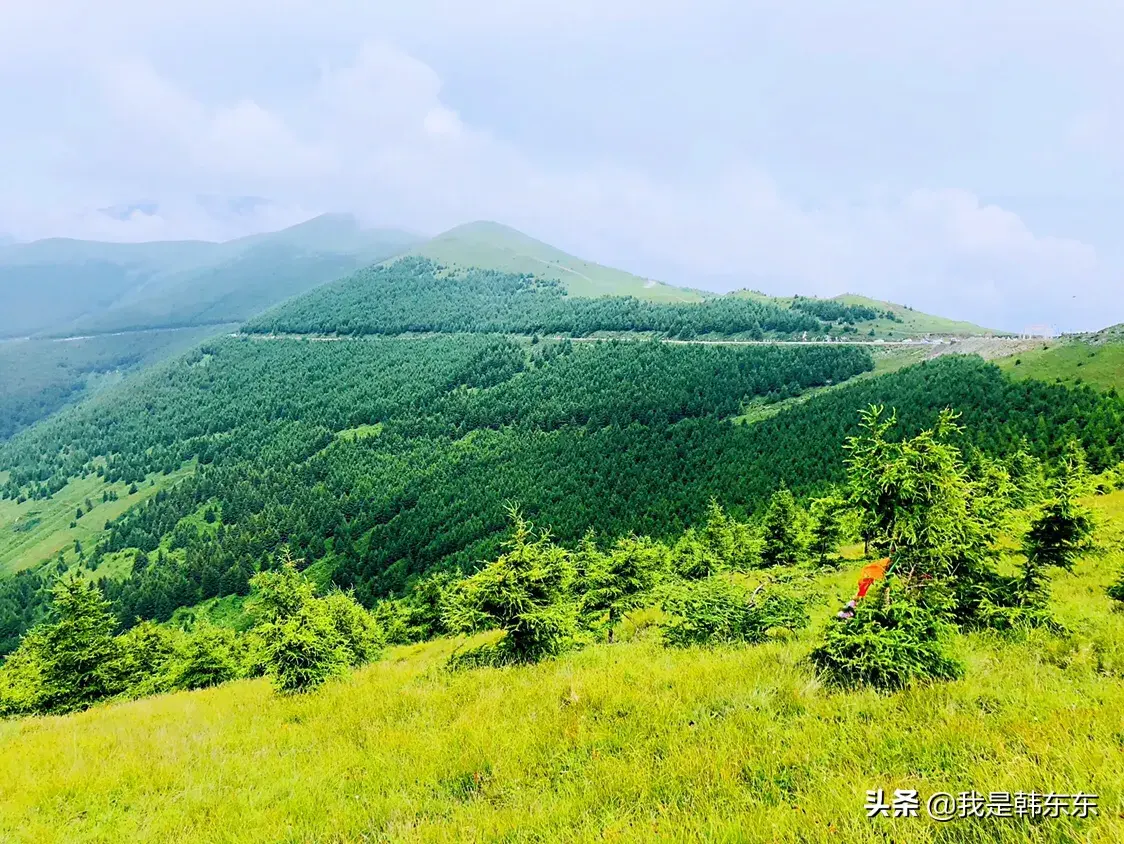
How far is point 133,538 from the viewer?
160375 millimetres

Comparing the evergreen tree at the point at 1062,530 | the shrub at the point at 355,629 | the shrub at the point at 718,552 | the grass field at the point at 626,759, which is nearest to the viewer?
the grass field at the point at 626,759

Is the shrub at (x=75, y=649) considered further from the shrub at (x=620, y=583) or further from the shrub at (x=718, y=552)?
the shrub at (x=718, y=552)

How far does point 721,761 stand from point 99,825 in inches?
313

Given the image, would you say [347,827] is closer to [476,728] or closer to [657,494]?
[476,728]

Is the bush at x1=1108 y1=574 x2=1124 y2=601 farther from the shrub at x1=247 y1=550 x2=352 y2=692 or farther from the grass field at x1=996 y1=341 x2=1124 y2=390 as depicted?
the grass field at x1=996 y1=341 x2=1124 y2=390

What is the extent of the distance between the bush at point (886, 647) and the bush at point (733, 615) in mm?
4206

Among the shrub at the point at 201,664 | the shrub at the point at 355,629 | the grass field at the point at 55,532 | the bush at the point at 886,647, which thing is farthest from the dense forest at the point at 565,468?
the bush at the point at 886,647

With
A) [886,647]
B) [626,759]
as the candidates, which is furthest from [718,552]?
[626,759]

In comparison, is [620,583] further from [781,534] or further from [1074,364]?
[1074,364]

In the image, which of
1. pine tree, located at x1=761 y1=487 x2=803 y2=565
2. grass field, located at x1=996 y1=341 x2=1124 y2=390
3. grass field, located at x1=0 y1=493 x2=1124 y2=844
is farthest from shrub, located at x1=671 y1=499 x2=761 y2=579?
grass field, located at x1=996 y1=341 x2=1124 y2=390

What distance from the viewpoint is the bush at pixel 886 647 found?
23.9 feet

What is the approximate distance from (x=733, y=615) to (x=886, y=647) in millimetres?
5594

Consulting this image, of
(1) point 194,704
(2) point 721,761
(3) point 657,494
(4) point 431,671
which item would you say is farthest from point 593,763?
(3) point 657,494

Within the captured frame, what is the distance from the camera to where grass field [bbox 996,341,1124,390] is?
8878 centimetres
